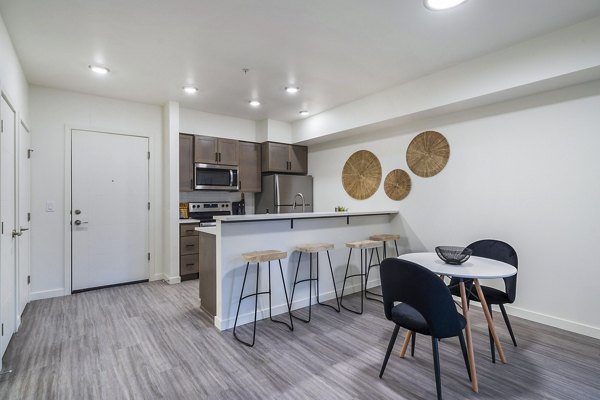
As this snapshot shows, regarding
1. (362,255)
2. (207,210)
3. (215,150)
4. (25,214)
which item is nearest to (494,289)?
(362,255)

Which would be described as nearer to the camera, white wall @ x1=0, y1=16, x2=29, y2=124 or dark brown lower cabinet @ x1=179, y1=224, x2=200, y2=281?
white wall @ x1=0, y1=16, x2=29, y2=124

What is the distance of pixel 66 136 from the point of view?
13.2 ft

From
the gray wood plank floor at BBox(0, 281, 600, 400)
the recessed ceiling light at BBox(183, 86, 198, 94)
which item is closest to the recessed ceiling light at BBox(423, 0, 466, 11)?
the gray wood plank floor at BBox(0, 281, 600, 400)

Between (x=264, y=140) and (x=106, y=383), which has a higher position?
(x=264, y=140)

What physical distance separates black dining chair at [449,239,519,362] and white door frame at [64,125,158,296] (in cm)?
403

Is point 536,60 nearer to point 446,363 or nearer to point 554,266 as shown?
point 554,266

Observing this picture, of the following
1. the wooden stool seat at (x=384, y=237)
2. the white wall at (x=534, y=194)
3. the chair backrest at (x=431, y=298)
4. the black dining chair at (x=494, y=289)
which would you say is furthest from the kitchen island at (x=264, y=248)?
the chair backrest at (x=431, y=298)

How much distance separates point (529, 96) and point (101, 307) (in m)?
5.15

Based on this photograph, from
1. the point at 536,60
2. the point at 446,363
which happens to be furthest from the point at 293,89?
the point at 446,363

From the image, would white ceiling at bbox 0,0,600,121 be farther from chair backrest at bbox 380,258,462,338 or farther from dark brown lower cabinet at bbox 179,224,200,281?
dark brown lower cabinet at bbox 179,224,200,281

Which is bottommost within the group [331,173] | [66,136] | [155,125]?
[331,173]

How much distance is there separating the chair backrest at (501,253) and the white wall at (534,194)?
58 cm

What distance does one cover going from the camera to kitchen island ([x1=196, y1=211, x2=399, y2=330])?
2.95 meters

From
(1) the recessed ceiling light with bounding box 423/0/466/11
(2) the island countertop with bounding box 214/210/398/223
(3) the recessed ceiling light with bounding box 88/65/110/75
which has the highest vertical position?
(3) the recessed ceiling light with bounding box 88/65/110/75
